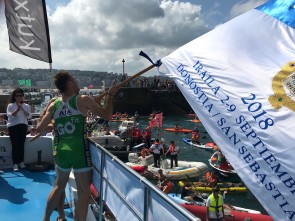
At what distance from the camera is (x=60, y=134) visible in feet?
11.8

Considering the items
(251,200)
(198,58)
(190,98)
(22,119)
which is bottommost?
(251,200)

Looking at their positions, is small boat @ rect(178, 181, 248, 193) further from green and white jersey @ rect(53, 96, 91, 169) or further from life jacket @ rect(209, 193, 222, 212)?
green and white jersey @ rect(53, 96, 91, 169)

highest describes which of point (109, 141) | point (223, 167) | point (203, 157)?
point (109, 141)

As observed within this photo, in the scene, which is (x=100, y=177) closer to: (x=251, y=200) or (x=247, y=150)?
(x=247, y=150)

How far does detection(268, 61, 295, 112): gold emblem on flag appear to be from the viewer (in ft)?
8.27

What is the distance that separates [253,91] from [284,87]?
0.80 feet

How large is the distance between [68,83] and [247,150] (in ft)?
6.49

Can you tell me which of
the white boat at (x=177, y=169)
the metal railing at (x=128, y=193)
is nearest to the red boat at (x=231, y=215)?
the white boat at (x=177, y=169)

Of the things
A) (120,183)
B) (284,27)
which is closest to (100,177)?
(120,183)

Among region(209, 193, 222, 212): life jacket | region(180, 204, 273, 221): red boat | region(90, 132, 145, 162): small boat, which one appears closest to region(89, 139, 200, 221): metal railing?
region(209, 193, 222, 212): life jacket

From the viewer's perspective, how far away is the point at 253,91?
8.97ft

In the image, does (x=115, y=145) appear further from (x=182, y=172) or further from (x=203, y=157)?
(x=203, y=157)

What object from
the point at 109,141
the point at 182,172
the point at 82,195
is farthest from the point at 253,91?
the point at 109,141

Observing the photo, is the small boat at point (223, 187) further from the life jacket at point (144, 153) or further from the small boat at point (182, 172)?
the life jacket at point (144, 153)
